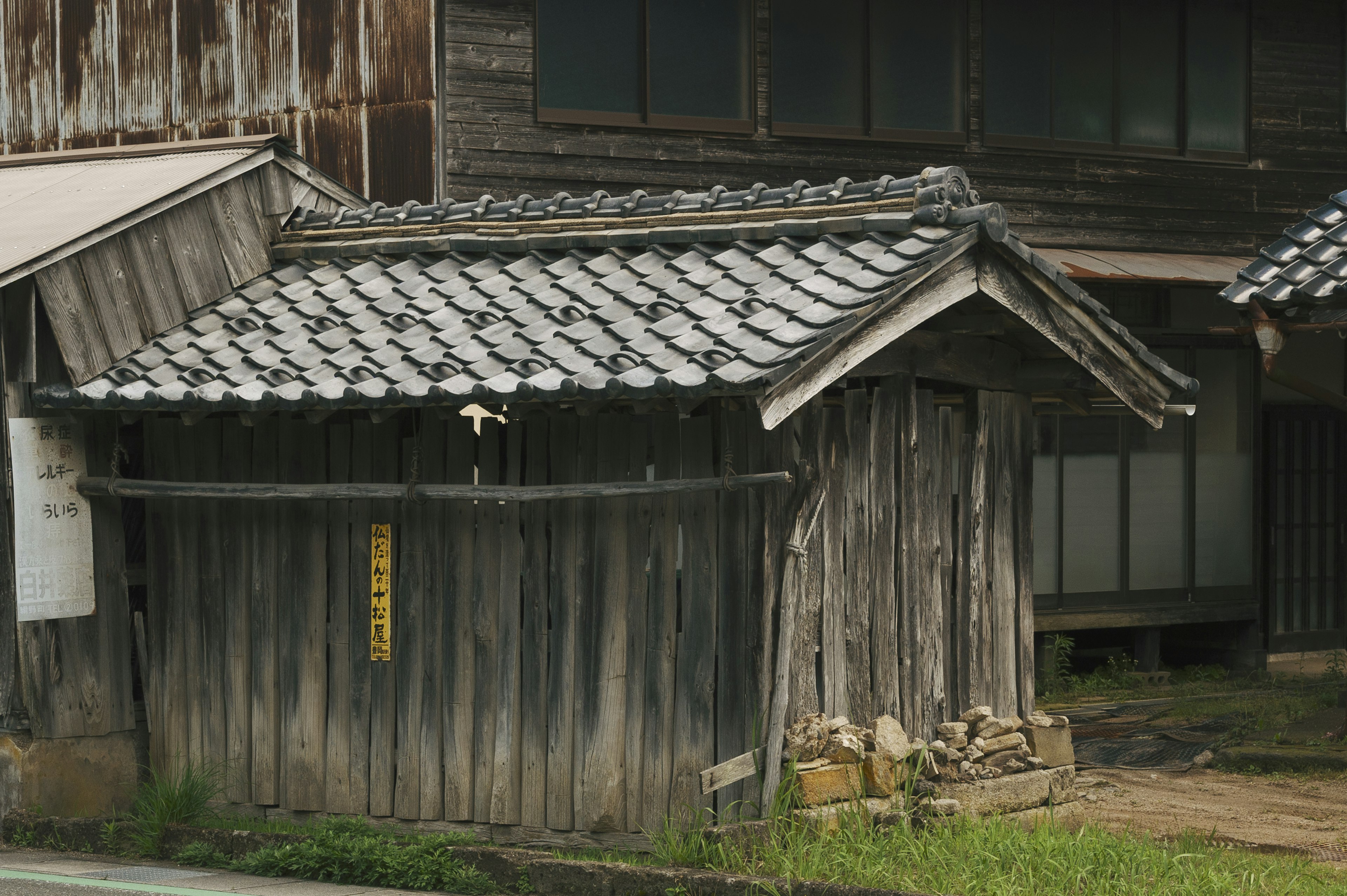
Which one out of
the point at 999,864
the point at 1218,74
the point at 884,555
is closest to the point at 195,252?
the point at 884,555

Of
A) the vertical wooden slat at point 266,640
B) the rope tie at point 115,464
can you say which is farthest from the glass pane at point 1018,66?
the rope tie at point 115,464

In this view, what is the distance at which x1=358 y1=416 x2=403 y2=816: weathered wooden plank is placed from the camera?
8445mm

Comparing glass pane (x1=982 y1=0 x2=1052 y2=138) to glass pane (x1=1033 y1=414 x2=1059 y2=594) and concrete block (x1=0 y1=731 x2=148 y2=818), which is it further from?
concrete block (x1=0 y1=731 x2=148 y2=818)

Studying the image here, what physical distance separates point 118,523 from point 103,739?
1.25m

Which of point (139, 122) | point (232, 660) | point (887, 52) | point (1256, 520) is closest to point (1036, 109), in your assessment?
point (887, 52)

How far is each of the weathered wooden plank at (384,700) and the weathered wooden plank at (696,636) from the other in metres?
1.68

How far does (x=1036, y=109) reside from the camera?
15.2 m

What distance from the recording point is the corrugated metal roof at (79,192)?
8664mm

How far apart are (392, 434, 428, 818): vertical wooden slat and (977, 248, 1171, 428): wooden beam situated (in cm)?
324

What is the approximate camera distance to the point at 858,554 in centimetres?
818

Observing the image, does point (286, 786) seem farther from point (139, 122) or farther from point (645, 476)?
point (139, 122)

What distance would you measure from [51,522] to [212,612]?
103 centimetres

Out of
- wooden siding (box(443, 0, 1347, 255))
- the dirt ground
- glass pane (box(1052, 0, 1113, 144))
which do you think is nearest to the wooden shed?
the dirt ground

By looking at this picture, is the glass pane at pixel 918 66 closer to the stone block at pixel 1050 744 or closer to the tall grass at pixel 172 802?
the stone block at pixel 1050 744
